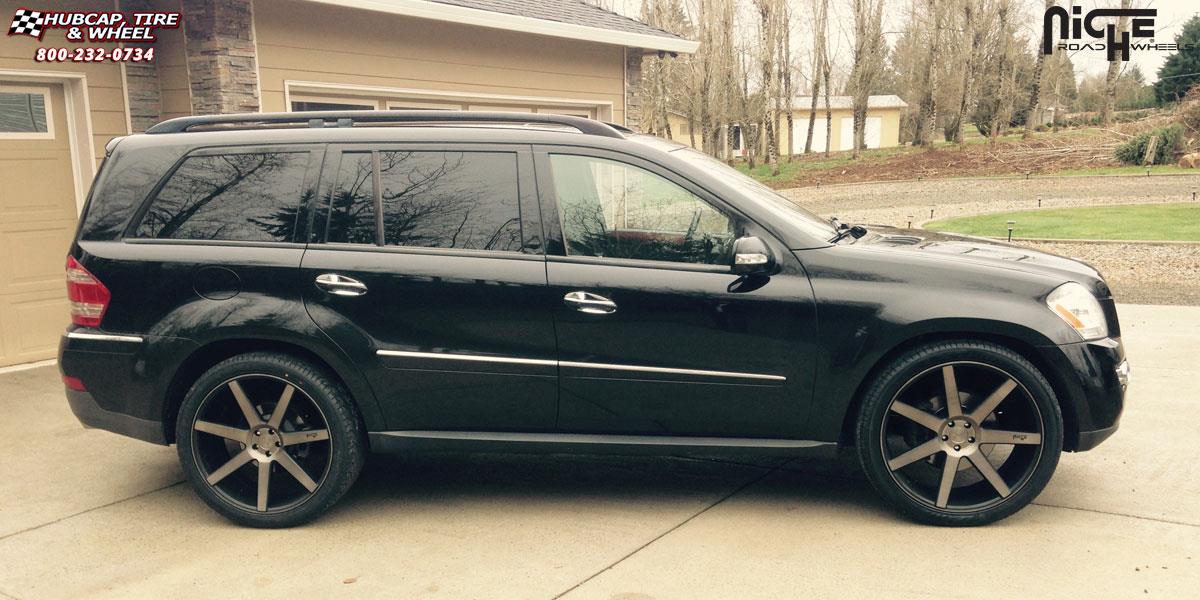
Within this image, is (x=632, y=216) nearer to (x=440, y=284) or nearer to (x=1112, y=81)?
(x=440, y=284)

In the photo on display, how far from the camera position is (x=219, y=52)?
7.71 meters

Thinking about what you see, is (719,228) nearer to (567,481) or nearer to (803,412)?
(803,412)

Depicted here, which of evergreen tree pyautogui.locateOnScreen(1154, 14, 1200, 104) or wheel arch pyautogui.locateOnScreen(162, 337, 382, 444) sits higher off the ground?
evergreen tree pyautogui.locateOnScreen(1154, 14, 1200, 104)

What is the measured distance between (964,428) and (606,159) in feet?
6.49

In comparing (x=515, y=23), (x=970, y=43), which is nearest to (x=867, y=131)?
(x=970, y=43)

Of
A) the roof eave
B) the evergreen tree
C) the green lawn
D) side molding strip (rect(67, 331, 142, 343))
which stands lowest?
the green lawn

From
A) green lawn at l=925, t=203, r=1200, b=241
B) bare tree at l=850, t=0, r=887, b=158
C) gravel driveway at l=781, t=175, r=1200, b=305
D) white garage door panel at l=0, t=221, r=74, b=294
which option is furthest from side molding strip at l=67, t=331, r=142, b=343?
bare tree at l=850, t=0, r=887, b=158

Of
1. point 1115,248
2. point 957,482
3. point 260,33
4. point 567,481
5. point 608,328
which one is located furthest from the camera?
point 1115,248

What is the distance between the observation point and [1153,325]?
8.62 m

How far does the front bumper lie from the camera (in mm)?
3941

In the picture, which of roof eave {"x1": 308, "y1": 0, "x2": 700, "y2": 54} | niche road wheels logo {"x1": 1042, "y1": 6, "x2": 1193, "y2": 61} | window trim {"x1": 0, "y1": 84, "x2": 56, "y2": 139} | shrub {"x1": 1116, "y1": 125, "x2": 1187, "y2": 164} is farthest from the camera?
niche road wheels logo {"x1": 1042, "y1": 6, "x2": 1193, "y2": 61}

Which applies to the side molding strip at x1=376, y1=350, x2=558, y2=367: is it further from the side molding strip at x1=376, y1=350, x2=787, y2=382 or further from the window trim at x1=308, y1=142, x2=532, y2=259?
the window trim at x1=308, y1=142, x2=532, y2=259

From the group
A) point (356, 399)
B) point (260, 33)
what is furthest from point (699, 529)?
point (260, 33)

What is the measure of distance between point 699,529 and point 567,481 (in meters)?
0.93
